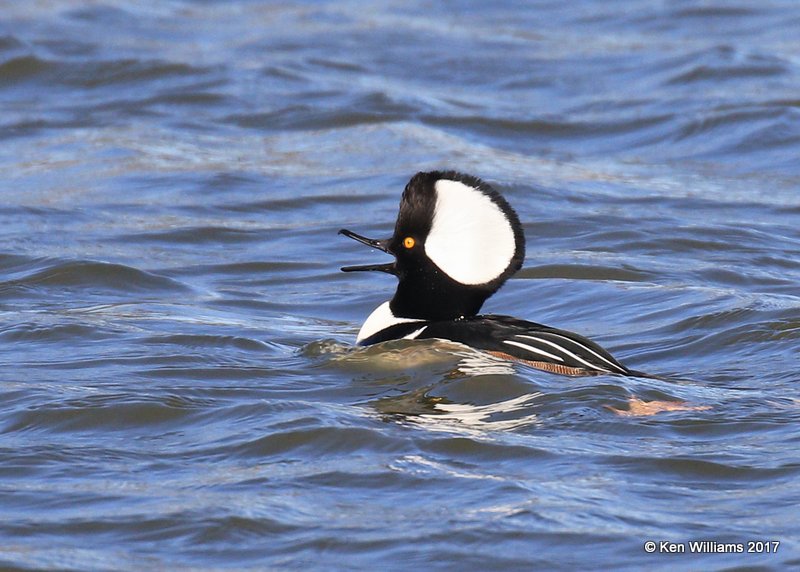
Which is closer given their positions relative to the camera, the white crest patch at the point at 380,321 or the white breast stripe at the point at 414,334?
the white breast stripe at the point at 414,334

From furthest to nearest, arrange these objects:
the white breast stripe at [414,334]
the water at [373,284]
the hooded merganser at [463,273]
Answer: the white breast stripe at [414,334], the hooded merganser at [463,273], the water at [373,284]

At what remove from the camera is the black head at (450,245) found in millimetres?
6688

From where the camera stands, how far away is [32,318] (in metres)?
8.34

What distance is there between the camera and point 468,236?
6.80 meters

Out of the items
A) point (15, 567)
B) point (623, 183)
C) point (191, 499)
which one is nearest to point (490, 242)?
point (191, 499)

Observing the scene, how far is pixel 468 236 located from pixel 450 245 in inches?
3.8

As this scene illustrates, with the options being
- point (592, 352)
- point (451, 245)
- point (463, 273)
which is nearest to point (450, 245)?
point (451, 245)

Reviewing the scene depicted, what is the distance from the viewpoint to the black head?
21.9 feet

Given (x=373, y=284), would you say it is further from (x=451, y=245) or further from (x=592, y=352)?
(x=592, y=352)

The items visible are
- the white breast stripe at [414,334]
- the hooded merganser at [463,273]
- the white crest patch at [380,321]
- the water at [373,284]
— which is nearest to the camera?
the water at [373,284]

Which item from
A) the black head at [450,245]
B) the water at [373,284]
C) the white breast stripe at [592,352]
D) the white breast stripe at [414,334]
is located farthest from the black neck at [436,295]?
the white breast stripe at [592,352]

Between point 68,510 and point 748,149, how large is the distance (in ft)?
31.3

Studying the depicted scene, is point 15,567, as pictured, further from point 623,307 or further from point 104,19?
point 104,19

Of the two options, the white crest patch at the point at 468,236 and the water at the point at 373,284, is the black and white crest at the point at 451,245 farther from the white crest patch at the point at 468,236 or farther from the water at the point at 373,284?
the water at the point at 373,284
